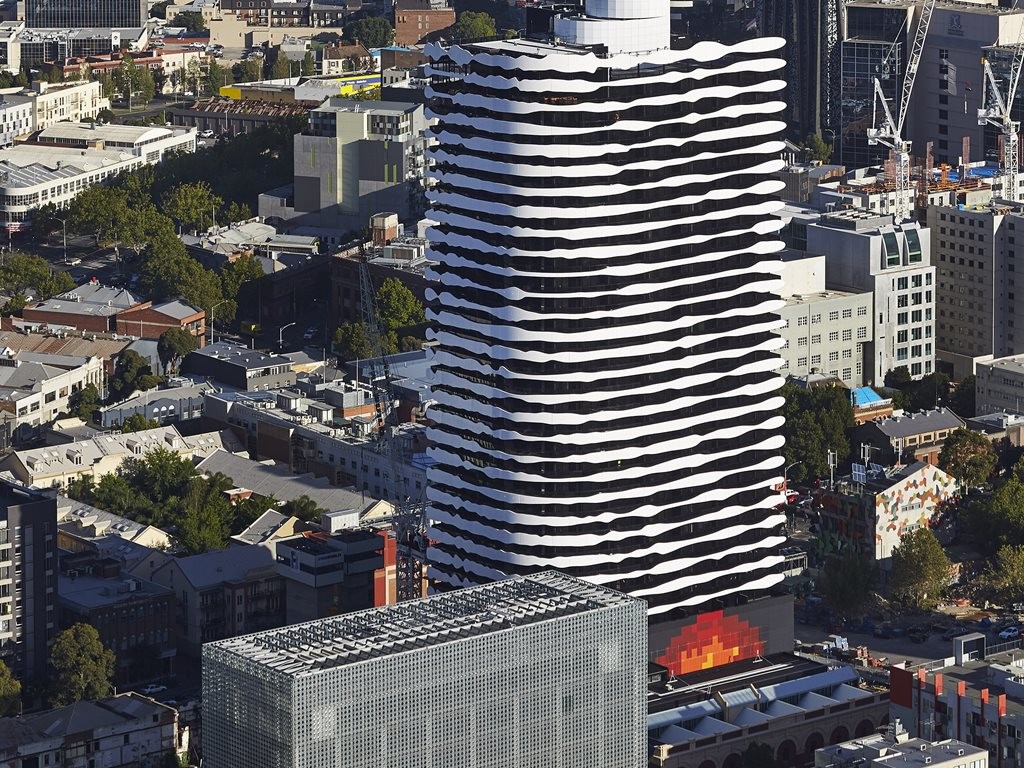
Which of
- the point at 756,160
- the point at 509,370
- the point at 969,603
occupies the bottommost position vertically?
the point at 969,603

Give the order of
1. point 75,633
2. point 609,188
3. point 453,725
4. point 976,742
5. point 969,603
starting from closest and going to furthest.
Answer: point 453,725 → point 976,742 → point 609,188 → point 75,633 → point 969,603

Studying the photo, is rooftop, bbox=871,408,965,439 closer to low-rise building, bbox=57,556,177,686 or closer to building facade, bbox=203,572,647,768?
low-rise building, bbox=57,556,177,686

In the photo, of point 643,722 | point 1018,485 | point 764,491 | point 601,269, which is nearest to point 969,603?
point 1018,485

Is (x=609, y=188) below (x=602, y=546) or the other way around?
the other way around

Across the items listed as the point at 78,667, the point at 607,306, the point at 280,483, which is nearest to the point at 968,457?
the point at 280,483

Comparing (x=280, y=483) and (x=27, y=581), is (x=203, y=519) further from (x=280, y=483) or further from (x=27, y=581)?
(x=27, y=581)

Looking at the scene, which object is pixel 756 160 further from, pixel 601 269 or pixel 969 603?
pixel 969 603

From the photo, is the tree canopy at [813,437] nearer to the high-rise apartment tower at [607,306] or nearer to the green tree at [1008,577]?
the green tree at [1008,577]
